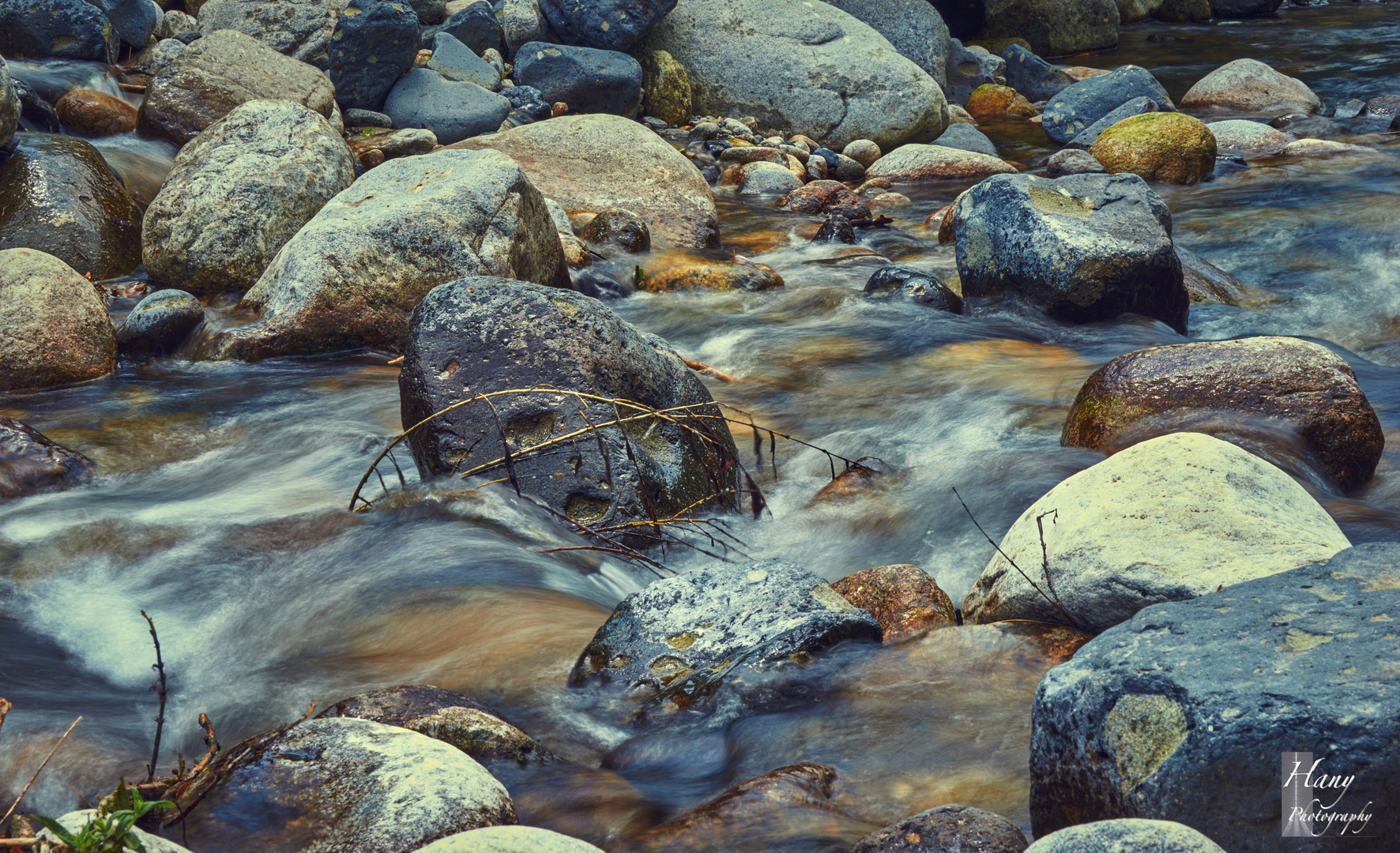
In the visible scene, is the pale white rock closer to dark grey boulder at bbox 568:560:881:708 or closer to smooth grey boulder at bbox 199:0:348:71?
dark grey boulder at bbox 568:560:881:708

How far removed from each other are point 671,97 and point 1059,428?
32.4ft

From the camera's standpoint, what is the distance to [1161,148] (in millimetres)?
10781

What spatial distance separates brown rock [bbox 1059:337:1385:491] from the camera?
13.8ft

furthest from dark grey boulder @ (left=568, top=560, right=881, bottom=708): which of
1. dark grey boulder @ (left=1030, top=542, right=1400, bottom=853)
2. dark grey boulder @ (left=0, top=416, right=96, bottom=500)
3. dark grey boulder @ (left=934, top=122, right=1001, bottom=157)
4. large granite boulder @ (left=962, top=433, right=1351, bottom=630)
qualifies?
dark grey boulder @ (left=934, top=122, right=1001, bottom=157)

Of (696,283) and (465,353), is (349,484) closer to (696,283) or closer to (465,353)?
(465,353)

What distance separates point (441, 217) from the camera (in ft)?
20.7

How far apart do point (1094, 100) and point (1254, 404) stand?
10.8 metres

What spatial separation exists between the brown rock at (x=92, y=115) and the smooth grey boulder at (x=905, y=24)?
10.5 meters

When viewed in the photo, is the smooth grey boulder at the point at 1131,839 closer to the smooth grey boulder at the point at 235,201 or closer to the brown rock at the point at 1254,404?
the brown rock at the point at 1254,404

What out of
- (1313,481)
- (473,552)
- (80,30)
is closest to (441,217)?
(473,552)

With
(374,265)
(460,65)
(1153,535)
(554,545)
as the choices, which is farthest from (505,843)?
(460,65)

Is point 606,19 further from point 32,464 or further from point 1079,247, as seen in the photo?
point 32,464

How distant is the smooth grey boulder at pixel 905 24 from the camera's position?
16.0m

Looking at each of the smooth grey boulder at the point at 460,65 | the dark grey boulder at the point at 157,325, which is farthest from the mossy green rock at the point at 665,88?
the dark grey boulder at the point at 157,325
